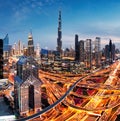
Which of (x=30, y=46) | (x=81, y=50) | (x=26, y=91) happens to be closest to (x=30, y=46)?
(x=30, y=46)

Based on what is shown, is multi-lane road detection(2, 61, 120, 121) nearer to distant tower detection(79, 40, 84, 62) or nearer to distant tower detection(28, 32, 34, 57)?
distant tower detection(79, 40, 84, 62)

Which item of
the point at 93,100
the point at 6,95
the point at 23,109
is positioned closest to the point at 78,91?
the point at 93,100

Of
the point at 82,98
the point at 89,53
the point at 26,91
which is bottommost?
the point at 82,98

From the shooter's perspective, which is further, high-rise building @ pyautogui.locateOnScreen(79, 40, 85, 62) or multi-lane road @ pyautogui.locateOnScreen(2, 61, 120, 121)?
high-rise building @ pyautogui.locateOnScreen(79, 40, 85, 62)

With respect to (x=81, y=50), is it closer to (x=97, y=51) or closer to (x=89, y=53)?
(x=89, y=53)

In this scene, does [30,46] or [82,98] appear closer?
[82,98]

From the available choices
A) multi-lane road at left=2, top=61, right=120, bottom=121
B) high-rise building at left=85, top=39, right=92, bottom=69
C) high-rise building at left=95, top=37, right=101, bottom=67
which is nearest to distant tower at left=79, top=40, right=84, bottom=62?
high-rise building at left=85, top=39, right=92, bottom=69

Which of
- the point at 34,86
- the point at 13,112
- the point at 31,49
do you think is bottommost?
the point at 13,112

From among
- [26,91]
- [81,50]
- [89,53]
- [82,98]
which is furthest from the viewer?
[81,50]

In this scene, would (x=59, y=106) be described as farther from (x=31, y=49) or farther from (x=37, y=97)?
(x=31, y=49)
